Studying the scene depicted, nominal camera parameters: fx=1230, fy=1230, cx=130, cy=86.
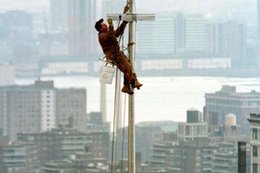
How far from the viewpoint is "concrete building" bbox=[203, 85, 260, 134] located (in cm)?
1694

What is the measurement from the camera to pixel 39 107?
71.1 feet

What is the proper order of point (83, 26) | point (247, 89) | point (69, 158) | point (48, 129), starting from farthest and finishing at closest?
point (83, 26) → point (48, 129) → point (247, 89) → point (69, 158)

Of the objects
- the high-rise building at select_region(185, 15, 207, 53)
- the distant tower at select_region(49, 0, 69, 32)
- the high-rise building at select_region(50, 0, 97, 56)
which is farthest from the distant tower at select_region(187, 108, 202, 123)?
the distant tower at select_region(49, 0, 69, 32)

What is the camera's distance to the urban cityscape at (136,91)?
16531 millimetres

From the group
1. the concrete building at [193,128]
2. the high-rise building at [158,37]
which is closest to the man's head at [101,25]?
the concrete building at [193,128]

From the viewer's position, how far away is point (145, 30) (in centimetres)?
2259

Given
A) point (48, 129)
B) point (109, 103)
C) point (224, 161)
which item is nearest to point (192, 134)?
point (224, 161)

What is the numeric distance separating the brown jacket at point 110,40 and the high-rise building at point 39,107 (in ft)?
53.4

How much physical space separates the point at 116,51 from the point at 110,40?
5 centimetres

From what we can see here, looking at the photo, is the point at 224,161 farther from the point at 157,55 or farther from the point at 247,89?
the point at 157,55

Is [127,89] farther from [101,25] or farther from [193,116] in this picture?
[193,116]

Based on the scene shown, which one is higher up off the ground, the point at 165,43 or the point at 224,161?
the point at 165,43

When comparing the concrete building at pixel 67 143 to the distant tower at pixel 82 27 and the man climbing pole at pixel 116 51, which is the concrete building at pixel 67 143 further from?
the man climbing pole at pixel 116 51

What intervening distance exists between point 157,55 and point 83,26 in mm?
2461
